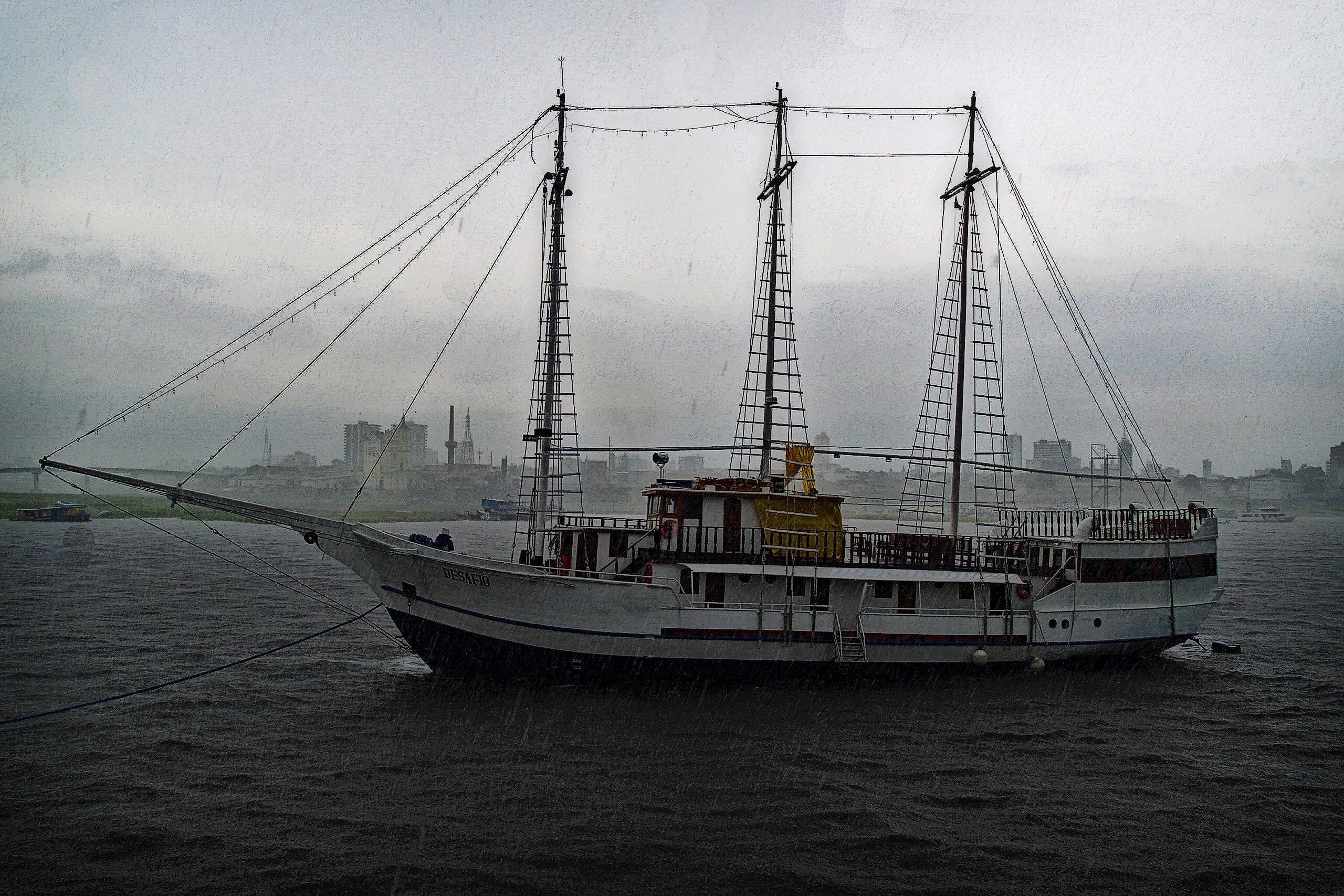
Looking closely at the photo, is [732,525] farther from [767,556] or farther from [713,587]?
[713,587]

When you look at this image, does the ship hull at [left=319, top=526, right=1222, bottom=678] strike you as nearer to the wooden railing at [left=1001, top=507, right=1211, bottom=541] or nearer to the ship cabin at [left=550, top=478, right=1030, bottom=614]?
the ship cabin at [left=550, top=478, right=1030, bottom=614]

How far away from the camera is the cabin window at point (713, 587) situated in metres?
23.5

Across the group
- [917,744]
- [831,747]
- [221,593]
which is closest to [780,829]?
[831,747]

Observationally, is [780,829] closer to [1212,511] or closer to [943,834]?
[943,834]

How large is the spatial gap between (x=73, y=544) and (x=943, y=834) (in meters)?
79.3

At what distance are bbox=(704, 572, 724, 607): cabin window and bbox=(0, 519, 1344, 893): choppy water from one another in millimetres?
2316

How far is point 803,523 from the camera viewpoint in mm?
24922

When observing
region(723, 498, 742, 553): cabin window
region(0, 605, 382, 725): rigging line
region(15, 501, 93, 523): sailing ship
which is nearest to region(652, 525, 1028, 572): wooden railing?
region(723, 498, 742, 553): cabin window

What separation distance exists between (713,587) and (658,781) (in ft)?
25.0

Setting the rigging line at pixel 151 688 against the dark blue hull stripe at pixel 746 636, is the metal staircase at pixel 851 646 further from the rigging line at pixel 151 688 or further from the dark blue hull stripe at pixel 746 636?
the rigging line at pixel 151 688

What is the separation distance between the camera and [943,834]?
47.5ft

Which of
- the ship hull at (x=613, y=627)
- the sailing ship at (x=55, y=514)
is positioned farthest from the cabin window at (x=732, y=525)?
the sailing ship at (x=55, y=514)

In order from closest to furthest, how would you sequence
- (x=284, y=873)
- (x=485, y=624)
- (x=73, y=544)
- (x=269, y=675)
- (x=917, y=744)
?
(x=284, y=873)
(x=917, y=744)
(x=485, y=624)
(x=269, y=675)
(x=73, y=544)

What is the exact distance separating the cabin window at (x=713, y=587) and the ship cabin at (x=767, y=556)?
0.09 feet
